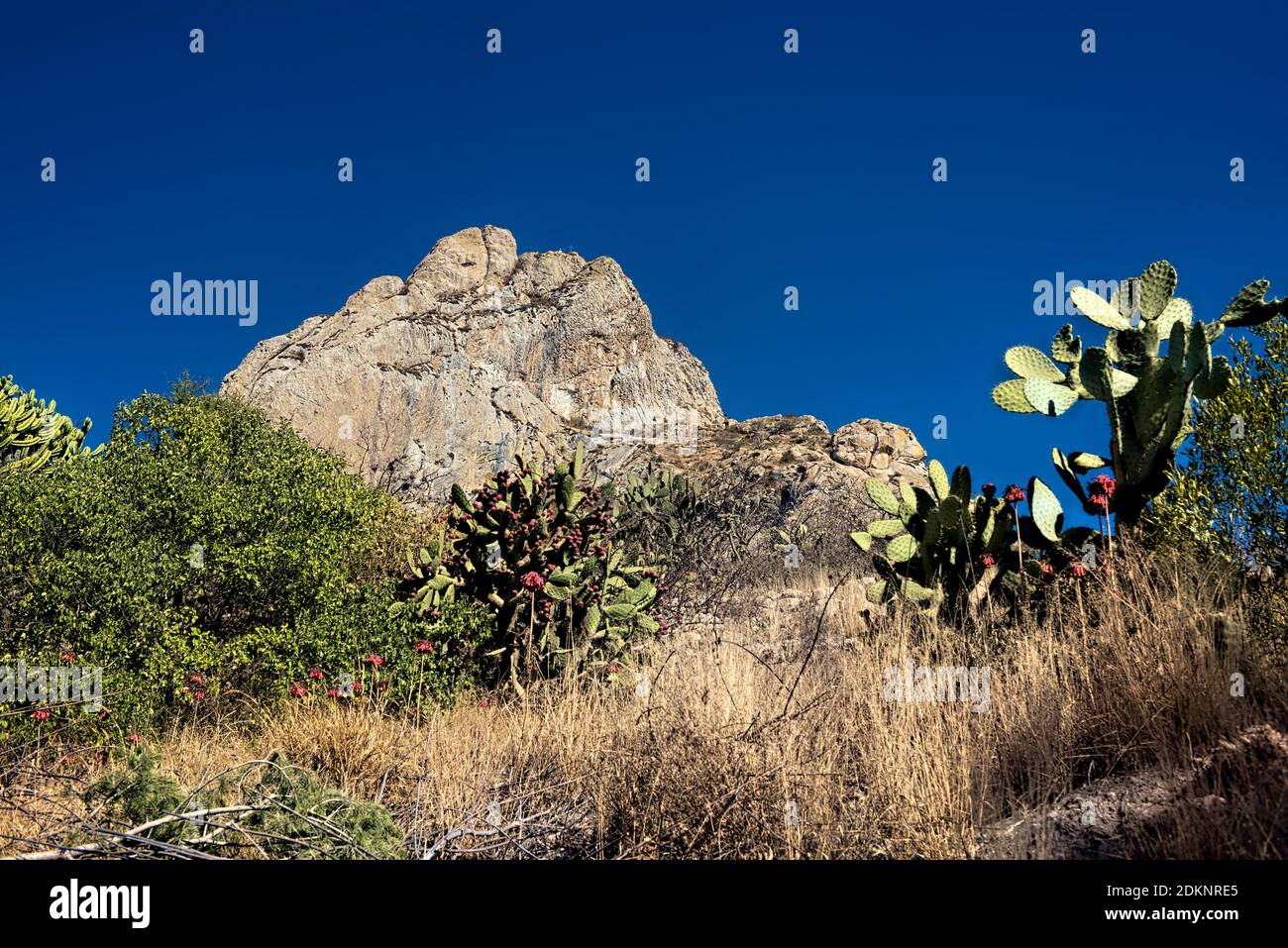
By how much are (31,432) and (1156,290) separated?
53.1 feet

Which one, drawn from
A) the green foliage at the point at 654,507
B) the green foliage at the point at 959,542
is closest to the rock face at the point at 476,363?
the green foliage at the point at 654,507

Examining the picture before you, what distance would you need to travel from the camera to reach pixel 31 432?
14.5 metres

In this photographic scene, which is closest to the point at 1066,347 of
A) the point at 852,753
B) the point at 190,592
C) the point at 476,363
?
the point at 852,753

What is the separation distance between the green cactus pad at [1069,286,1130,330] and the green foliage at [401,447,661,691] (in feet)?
13.3

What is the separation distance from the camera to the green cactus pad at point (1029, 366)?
20.6 ft

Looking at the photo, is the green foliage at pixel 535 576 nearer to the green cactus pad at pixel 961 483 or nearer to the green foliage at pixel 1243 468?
the green cactus pad at pixel 961 483

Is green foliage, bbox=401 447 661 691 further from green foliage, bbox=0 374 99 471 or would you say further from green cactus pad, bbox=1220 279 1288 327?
green foliage, bbox=0 374 99 471

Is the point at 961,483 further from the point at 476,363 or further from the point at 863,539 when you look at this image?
the point at 476,363

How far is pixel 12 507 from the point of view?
7195mm

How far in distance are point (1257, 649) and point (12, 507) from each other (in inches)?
339

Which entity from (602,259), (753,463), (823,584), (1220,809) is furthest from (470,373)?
(1220,809)

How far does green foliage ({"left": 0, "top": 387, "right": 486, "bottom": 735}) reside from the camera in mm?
6695

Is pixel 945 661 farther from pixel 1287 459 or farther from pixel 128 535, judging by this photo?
pixel 128 535

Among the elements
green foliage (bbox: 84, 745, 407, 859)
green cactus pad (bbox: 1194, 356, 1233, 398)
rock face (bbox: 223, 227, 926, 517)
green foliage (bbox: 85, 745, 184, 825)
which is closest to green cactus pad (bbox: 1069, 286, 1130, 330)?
green cactus pad (bbox: 1194, 356, 1233, 398)
